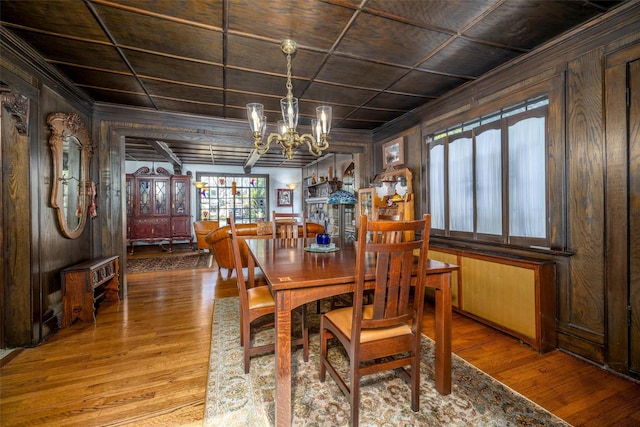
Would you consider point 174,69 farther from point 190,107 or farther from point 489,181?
point 489,181

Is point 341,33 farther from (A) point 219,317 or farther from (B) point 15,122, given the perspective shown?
(A) point 219,317

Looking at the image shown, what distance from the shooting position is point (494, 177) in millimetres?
2910

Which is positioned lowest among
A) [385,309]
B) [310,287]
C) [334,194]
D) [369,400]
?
[369,400]

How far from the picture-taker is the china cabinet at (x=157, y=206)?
7.32 m

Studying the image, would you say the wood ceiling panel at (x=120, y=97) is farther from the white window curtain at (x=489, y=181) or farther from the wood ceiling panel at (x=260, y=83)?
the white window curtain at (x=489, y=181)

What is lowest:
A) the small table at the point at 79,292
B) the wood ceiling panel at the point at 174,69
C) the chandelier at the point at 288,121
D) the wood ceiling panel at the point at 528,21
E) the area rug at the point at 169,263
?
the area rug at the point at 169,263

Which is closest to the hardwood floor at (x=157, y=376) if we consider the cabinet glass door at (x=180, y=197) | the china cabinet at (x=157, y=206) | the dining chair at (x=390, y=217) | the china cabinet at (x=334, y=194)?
the dining chair at (x=390, y=217)

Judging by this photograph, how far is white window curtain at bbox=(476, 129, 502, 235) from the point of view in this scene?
113 inches

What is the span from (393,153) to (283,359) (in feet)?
12.2

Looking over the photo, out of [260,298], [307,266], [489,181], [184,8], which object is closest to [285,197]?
[489,181]

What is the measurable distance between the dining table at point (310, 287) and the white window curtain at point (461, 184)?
5.69ft

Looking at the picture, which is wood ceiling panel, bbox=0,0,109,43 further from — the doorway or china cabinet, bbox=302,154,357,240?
china cabinet, bbox=302,154,357,240

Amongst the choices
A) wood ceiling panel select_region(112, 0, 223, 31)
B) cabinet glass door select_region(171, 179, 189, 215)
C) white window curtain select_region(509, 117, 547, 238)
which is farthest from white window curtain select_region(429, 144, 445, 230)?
cabinet glass door select_region(171, 179, 189, 215)

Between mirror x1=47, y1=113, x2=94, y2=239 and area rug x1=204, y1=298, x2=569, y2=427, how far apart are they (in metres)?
2.26
